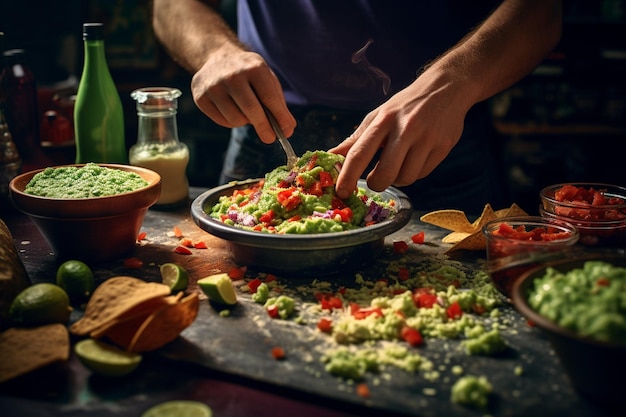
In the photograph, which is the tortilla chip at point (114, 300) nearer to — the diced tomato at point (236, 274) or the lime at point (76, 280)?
the lime at point (76, 280)

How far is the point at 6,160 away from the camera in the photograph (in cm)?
259

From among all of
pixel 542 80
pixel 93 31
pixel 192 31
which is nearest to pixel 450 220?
pixel 192 31

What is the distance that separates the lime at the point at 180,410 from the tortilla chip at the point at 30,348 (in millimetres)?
267

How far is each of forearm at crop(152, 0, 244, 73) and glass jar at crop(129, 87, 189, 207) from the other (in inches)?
8.4

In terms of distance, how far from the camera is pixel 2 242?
1845 mm

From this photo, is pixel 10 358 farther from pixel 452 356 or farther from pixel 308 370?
pixel 452 356

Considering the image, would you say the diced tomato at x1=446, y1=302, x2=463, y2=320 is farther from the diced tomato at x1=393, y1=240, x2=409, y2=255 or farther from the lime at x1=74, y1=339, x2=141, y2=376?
the lime at x1=74, y1=339, x2=141, y2=376

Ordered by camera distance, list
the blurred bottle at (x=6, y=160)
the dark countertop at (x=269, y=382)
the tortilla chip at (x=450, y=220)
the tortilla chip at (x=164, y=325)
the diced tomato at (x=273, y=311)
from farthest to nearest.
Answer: the blurred bottle at (x=6, y=160)
the tortilla chip at (x=450, y=220)
the diced tomato at (x=273, y=311)
the tortilla chip at (x=164, y=325)
the dark countertop at (x=269, y=382)

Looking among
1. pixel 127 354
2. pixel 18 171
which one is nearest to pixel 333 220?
pixel 127 354

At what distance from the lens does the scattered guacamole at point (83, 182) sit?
6.81 feet

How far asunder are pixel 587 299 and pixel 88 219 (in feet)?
4.65

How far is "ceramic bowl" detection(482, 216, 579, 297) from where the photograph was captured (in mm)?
1608

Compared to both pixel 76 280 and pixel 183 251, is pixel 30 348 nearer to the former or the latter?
pixel 76 280

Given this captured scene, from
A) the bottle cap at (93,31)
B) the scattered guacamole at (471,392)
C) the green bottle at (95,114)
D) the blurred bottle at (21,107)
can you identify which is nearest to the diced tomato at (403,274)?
the scattered guacamole at (471,392)
